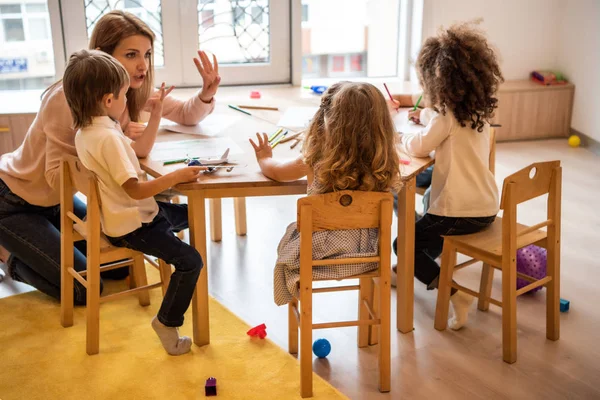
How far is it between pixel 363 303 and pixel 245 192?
0.56m

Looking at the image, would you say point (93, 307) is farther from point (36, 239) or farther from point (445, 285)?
point (445, 285)

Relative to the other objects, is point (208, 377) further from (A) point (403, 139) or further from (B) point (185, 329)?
(A) point (403, 139)

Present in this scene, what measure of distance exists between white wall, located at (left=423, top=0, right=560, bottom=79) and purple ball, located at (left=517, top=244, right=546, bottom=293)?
6.98 feet

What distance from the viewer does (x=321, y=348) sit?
2371 mm

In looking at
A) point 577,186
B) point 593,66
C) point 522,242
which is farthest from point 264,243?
point 593,66

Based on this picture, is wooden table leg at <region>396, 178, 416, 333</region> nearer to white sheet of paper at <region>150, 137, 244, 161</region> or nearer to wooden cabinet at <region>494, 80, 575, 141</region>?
white sheet of paper at <region>150, 137, 244, 161</region>

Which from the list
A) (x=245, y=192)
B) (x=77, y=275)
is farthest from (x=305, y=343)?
(x=77, y=275)

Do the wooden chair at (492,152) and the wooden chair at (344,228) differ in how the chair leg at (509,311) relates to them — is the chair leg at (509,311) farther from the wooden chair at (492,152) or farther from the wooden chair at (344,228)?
the wooden chair at (492,152)

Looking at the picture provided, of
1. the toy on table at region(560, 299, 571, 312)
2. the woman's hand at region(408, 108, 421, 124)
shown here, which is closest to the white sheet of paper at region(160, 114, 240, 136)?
the woman's hand at region(408, 108, 421, 124)

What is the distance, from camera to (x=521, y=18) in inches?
187

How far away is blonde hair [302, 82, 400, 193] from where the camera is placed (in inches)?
79.0

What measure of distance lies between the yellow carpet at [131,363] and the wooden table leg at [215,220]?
2.18ft

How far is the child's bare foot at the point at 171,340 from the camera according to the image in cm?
235

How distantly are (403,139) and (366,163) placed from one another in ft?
1.78
